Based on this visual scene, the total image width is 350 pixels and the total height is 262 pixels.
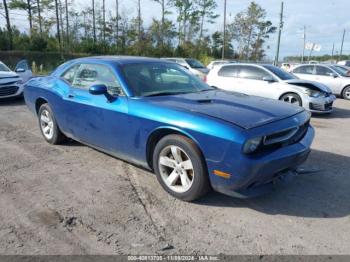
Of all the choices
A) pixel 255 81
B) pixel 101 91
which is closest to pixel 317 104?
pixel 255 81

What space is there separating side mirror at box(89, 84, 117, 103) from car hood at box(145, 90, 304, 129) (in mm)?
530

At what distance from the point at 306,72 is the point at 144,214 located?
12.6m

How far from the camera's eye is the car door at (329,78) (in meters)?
13.2

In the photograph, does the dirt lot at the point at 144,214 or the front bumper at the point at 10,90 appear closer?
the dirt lot at the point at 144,214

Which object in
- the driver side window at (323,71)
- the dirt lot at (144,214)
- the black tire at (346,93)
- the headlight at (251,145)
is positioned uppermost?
the driver side window at (323,71)

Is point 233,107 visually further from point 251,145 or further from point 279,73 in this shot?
point 279,73

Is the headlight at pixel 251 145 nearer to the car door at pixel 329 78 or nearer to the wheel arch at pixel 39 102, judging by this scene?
the wheel arch at pixel 39 102

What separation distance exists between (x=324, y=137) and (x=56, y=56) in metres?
33.0

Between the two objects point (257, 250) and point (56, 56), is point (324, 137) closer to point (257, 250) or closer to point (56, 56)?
point (257, 250)

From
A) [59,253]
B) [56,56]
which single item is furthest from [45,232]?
[56,56]

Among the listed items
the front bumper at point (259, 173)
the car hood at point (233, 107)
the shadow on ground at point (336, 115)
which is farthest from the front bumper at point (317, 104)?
the front bumper at point (259, 173)

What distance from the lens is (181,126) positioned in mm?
3326

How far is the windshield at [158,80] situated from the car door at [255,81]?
510 centimetres

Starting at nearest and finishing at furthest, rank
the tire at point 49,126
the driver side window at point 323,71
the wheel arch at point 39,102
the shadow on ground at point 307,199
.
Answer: the shadow on ground at point 307,199 → the tire at point 49,126 → the wheel arch at point 39,102 → the driver side window at point 323,71
